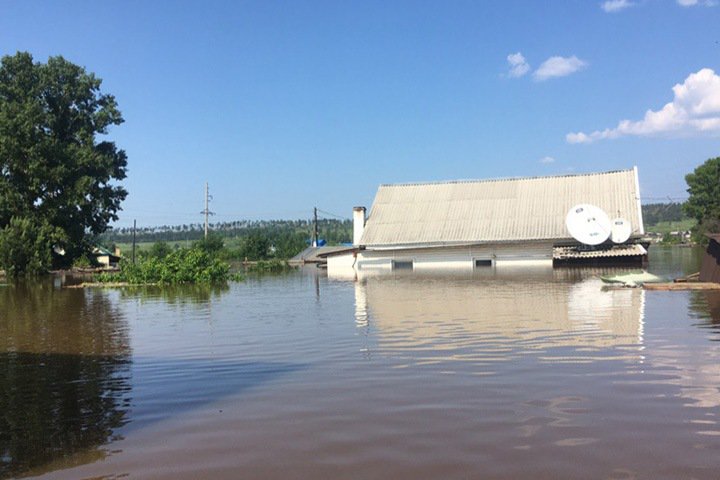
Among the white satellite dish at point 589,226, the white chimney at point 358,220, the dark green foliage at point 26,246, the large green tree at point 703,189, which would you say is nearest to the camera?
the white satellite dish at point 589,226

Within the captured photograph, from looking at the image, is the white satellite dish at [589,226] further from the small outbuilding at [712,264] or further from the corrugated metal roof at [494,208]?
the small outbuilding at [712,264]

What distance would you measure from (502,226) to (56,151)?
3253cm

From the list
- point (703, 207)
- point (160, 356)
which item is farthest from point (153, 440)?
point (703, 207)

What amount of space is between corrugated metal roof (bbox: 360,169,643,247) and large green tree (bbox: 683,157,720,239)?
54941mm

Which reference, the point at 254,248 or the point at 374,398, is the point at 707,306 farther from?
the point at 254,248

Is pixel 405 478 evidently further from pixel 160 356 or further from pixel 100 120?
pixel 100 120

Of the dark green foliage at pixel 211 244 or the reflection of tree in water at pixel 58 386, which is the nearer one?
the reflection of tree in water at pixel 58 386

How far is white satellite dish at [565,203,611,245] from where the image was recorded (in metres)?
38.9

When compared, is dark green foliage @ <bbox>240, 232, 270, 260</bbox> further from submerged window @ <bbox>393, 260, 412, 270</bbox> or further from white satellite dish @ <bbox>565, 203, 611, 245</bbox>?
white satellite dish @ <bbox>565, 203, 611, 245</bbox>

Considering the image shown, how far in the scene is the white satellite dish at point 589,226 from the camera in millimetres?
38938

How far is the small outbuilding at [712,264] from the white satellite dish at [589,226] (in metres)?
17.7

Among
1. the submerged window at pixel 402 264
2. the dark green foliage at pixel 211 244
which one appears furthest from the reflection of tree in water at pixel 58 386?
the dark green foliage at pixel 211 244

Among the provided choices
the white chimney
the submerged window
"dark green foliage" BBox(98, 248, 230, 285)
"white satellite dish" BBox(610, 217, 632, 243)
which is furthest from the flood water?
the white chimney

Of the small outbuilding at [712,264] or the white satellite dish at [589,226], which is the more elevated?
the white satellite dish at [589,226]
